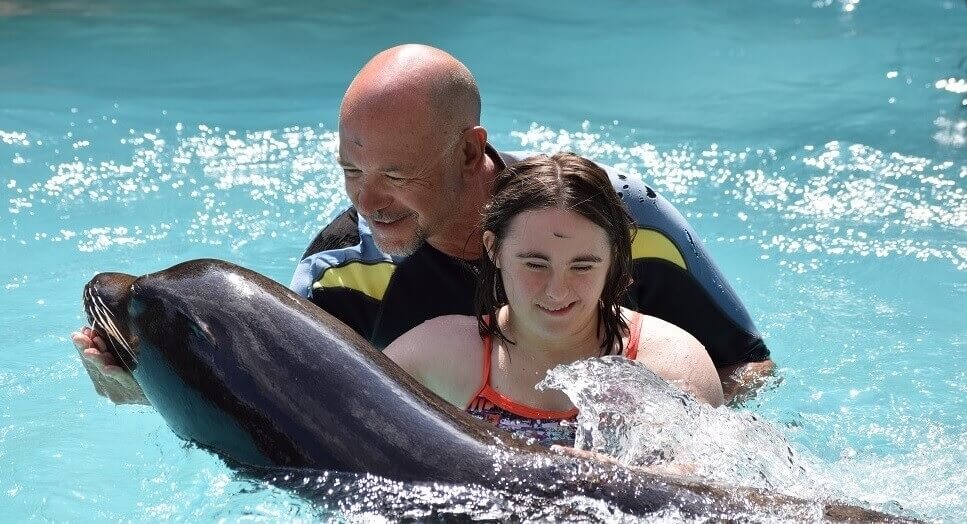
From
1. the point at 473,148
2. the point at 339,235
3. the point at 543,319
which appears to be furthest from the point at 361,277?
the point at 543,319

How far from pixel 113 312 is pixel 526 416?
124cm

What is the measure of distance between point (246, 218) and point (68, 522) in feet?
10.5

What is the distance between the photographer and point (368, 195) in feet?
14.3

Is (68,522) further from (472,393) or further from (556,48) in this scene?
(556,48)

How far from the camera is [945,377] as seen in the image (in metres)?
5.96

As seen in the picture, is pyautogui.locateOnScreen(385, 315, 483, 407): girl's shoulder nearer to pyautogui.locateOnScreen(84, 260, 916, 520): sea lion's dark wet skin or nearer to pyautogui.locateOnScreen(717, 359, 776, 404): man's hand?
pyautogui.locateOnScreen(84, 260, 916, 520): sea lion's dark wet skin

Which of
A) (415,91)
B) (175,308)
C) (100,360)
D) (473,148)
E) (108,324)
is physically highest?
(415,91)

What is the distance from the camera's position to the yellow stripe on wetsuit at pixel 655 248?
15.2 feet

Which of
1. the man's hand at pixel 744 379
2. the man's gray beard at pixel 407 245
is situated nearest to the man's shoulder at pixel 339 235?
the man's gray beard at pixel 407 245

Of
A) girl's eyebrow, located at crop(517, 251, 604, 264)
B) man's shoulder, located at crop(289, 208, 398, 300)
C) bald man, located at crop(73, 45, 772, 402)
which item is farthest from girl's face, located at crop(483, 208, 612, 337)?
man's shoulder, located at crop(289, 208, 398, 300)

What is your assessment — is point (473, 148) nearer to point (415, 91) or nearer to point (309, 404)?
point (415, 91)

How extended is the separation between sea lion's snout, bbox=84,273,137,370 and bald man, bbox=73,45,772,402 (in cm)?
97

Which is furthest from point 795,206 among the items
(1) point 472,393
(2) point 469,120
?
(1) point 472,393

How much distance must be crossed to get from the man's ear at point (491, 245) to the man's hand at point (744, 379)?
111 cm
